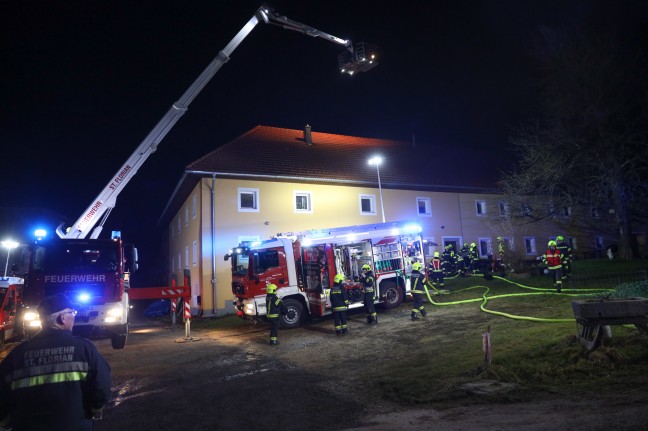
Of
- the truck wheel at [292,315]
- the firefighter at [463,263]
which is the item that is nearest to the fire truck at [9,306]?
the truck wheel at [292,315]

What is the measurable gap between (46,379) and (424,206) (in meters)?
25.2

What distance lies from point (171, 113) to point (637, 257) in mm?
20256

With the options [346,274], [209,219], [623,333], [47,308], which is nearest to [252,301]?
[346,274]

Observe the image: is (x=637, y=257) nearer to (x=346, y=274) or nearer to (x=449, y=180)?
(x=449, y=180)

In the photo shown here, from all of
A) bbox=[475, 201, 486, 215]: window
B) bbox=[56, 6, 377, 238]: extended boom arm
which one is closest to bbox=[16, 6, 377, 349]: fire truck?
bbox=[56, 6, 377, 238]: extended boom arm

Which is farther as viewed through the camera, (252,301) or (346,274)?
(346,274)

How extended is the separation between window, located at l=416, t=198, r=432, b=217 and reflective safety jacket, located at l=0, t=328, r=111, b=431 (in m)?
24.4

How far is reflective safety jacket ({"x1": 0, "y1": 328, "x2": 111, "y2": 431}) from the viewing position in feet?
8.77

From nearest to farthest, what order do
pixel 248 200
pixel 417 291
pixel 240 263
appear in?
pixel 417 291 < pixel 240 263 < pixel 248 200

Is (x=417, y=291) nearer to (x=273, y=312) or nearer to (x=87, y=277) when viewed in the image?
(x=273, y=312)

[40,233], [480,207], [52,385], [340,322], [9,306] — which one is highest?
[480,207]

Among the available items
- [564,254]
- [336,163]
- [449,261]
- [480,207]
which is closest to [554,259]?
[564,254]

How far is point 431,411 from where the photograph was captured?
5359mm

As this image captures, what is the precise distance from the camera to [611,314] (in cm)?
651
